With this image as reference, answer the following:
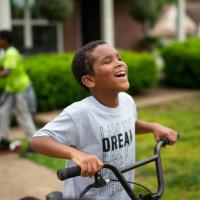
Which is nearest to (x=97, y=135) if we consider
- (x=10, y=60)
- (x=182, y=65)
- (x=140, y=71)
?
(x=10, y=60)

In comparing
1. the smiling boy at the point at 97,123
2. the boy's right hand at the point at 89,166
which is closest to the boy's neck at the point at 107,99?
the smiling boy at the point at 97,123

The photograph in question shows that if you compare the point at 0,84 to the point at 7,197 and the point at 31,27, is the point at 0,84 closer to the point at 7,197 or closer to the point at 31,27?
the point at 7,197

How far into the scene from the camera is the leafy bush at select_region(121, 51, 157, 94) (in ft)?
33.7

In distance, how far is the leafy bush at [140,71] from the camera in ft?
33.7

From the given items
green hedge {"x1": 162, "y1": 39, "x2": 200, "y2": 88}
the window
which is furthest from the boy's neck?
the window

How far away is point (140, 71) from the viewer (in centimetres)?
1048

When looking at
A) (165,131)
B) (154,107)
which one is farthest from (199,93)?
(165,131)

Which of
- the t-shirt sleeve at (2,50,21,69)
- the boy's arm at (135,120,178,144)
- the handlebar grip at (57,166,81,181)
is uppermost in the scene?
the handlebar grip at (57,166,81,181)

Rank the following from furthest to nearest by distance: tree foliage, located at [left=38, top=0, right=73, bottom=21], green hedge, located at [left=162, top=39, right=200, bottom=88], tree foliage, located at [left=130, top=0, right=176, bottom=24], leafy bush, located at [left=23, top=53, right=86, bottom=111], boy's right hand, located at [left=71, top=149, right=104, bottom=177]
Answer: tree foliage, located at [left=130, top=0, right=176, bottom=24] → tree foliage, located at [left=38, top=0, right=73, bottom=21] → green hedge, located at [left=162, top=39, right=200, bottom=88] → leafy bush, located at [left=23, top=53, right=86, bottom=111] → boy's right hand, located at [left=71, top=149, right=104, bottom=177]

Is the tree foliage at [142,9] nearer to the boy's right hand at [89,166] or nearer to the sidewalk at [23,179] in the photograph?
the sidewalk at [23,179]

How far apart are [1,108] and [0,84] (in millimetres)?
1544

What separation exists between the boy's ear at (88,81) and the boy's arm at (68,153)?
1.18ft

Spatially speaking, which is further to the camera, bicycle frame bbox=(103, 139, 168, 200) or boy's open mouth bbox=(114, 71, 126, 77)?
boy's open mouth bbox=(114, 71, 126, 77)

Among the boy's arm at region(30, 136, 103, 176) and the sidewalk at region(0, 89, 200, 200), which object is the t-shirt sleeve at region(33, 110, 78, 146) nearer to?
the boy's arm at region(30, 136, 103, 176)
